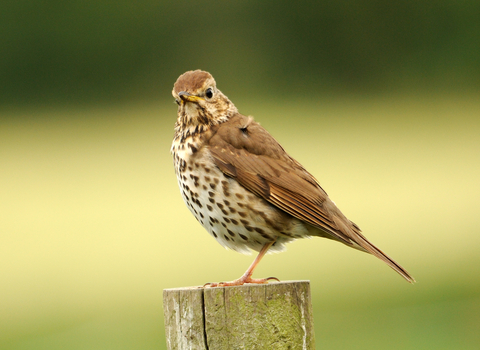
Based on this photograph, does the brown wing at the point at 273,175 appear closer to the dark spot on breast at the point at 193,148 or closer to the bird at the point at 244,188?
the bird at the point at 244,188

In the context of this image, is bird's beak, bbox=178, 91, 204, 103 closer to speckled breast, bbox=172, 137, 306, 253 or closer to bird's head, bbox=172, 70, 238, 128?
bird's head, bbox=172, 70, 238, 128

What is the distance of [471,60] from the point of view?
25734 mm

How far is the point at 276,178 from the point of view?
548cm

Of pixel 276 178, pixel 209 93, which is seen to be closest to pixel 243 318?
pixel 276 178

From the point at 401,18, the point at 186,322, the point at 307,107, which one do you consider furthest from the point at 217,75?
the point at 186,322

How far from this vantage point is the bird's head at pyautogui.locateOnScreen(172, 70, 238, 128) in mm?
5766

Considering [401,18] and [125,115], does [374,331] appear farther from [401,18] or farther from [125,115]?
[401,18]

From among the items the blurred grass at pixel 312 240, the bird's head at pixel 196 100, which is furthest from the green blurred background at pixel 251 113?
the bird's head at pixel 196 100

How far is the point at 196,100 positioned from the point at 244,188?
863 millimetres

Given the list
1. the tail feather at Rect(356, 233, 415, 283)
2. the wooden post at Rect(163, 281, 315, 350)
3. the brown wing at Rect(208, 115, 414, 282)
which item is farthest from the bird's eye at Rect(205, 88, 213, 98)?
the wooden post at Rect(163, 281, 315, 350)

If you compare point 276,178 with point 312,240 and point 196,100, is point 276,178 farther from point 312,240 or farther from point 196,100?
point 312,240

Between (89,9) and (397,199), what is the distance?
12.3 metres

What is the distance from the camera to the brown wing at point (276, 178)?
207 inches

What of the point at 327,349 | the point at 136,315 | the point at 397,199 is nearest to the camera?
the point at 327,349
